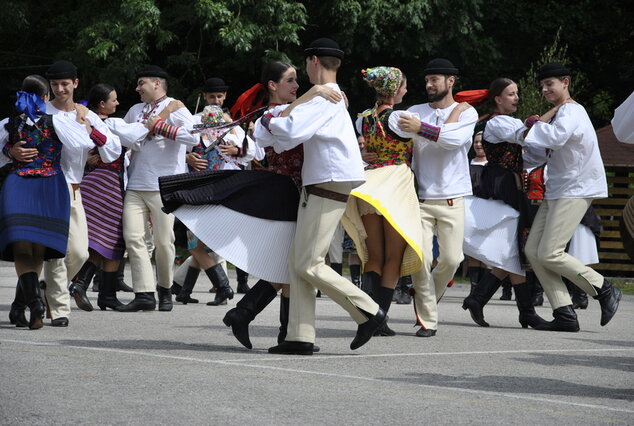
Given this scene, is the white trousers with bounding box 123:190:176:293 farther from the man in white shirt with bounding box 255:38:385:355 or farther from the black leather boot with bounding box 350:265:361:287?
the black leather boot with bounding box 350:265:361:287

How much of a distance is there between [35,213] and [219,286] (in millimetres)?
3543

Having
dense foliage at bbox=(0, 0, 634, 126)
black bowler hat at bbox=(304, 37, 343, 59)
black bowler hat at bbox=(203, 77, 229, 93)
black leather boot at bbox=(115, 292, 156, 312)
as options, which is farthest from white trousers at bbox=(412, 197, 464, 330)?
dense foliage at bbox=(0, 0, 634, 126)

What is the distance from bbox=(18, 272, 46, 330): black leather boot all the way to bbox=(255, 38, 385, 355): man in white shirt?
218 cm

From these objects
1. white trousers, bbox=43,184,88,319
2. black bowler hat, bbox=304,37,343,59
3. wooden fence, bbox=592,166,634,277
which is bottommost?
wooden fence, bbox=592,166,634,277

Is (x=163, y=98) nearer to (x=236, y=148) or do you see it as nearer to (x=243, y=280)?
(x=236, y=148)

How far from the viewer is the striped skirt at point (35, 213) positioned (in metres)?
9.01

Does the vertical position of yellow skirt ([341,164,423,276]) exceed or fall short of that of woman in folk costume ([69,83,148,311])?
it exceeds it

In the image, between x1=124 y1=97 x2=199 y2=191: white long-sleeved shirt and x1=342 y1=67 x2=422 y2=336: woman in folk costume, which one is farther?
x1=124 y1=97 x2=199 y2=191: white long-sleeved shirt

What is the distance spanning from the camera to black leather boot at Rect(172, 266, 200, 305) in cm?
1241

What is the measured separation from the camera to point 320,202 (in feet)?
24.7

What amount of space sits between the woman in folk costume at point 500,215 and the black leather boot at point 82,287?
3265mm

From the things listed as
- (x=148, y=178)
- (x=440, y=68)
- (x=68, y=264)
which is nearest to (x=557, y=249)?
(x=440, y=68)

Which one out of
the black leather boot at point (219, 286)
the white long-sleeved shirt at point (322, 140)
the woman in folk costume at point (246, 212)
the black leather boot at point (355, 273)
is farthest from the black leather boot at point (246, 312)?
the black leather boot at point (355, 273)

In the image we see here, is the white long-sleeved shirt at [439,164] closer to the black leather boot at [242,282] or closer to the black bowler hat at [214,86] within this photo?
the black bowler hat at [214,86]
